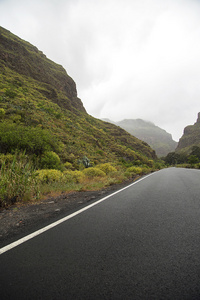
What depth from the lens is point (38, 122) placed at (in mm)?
17438

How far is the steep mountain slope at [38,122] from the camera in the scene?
10009 millimetres

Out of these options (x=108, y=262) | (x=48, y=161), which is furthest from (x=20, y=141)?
(x=108, y=262)

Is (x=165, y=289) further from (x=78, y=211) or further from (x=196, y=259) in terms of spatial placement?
(x=78, y=211)

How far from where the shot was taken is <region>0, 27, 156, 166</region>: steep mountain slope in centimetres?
1001

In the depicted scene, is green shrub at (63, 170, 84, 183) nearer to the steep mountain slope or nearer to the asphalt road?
the steep mountain slope

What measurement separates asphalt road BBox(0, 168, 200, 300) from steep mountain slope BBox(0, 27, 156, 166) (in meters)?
7.68

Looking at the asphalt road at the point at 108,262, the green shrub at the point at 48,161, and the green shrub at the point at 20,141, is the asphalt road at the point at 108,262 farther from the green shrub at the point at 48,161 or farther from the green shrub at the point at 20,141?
the green shrub at the point at 20,141

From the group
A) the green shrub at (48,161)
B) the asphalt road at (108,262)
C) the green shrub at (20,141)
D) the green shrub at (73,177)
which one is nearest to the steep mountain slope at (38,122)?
the green shrub at (20,141)

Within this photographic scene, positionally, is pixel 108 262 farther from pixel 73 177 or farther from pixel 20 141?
pixel 20 141

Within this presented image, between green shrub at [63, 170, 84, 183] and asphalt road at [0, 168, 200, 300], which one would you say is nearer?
asphalt road at [0, 168, 200, 300]

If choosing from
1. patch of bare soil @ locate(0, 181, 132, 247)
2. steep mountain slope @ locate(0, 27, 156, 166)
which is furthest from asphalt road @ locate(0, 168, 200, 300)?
steep mountain slope @ locate(0, 27, 156, 166)

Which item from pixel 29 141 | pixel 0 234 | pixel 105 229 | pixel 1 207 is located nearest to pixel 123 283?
pixel 105 229

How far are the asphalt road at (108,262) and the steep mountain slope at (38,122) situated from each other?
302 inches

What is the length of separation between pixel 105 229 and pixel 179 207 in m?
2.20
